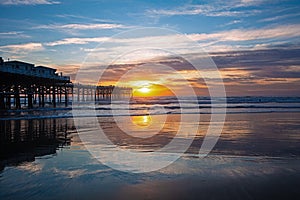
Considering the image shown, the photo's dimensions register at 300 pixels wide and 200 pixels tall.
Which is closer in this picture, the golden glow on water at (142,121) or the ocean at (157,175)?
the ocean at (157,175)

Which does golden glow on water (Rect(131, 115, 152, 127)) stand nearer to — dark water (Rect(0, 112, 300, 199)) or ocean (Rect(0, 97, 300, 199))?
ocean (Rect(0, 97, 300, 199))

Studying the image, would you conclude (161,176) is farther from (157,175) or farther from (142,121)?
(142,121)

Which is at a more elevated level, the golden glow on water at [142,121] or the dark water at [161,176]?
the dark water at [161,176]

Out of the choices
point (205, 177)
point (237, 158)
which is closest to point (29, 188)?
point (205, 177)

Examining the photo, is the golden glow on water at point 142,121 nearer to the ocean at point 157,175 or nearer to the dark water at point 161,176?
the ocean at point 157,175

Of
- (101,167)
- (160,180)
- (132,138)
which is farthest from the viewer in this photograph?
(132,138)

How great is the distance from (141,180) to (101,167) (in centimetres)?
149

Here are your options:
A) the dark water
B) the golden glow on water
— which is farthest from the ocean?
the golden glow on water

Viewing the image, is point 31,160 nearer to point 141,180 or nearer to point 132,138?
point 141,180

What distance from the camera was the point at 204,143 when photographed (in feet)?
31.9

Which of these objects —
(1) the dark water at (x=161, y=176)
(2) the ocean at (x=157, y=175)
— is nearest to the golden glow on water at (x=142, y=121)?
(2) the ocean at (x=157, y=175)

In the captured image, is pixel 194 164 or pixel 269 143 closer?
pixel 194 164

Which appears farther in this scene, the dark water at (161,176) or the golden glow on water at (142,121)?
the golden glow on water at (142,121)

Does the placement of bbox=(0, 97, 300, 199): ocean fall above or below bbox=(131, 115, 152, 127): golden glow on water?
above
